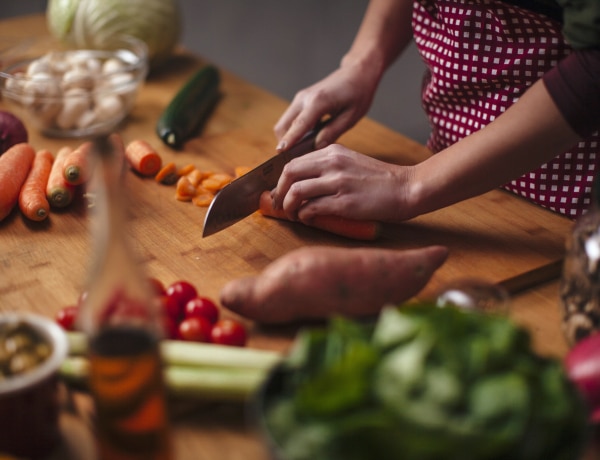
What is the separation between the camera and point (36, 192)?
157cm

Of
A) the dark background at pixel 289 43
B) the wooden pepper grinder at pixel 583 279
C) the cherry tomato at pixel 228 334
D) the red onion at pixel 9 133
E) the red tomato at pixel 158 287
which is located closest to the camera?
the wooden pepper grinder at pixel 583 279

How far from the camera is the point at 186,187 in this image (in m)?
1.61

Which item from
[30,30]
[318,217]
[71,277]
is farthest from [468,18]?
[30,30]

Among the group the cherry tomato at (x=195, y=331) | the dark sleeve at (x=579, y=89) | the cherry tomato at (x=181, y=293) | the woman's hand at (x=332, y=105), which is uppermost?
the dark sleeve at (x=579, y=89)

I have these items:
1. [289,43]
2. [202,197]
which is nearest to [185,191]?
[202,197]

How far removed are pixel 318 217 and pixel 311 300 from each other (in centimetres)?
32

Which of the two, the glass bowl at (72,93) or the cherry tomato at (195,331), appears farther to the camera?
the glass bowl at (72,93)

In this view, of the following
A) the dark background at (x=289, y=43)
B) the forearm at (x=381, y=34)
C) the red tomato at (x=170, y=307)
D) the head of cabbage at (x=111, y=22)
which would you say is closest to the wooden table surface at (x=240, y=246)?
the red tomato at (x=170, y=307)

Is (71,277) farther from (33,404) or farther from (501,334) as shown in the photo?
(501,334)

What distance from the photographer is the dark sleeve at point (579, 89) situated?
1219 millimetres

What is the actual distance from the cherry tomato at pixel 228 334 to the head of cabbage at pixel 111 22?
4.63 feet

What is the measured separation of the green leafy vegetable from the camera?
71 cm

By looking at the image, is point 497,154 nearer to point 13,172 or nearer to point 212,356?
point 212,356

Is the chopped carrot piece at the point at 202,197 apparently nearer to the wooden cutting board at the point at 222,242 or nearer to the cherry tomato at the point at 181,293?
the wooden cutting board at the point at 222,242
